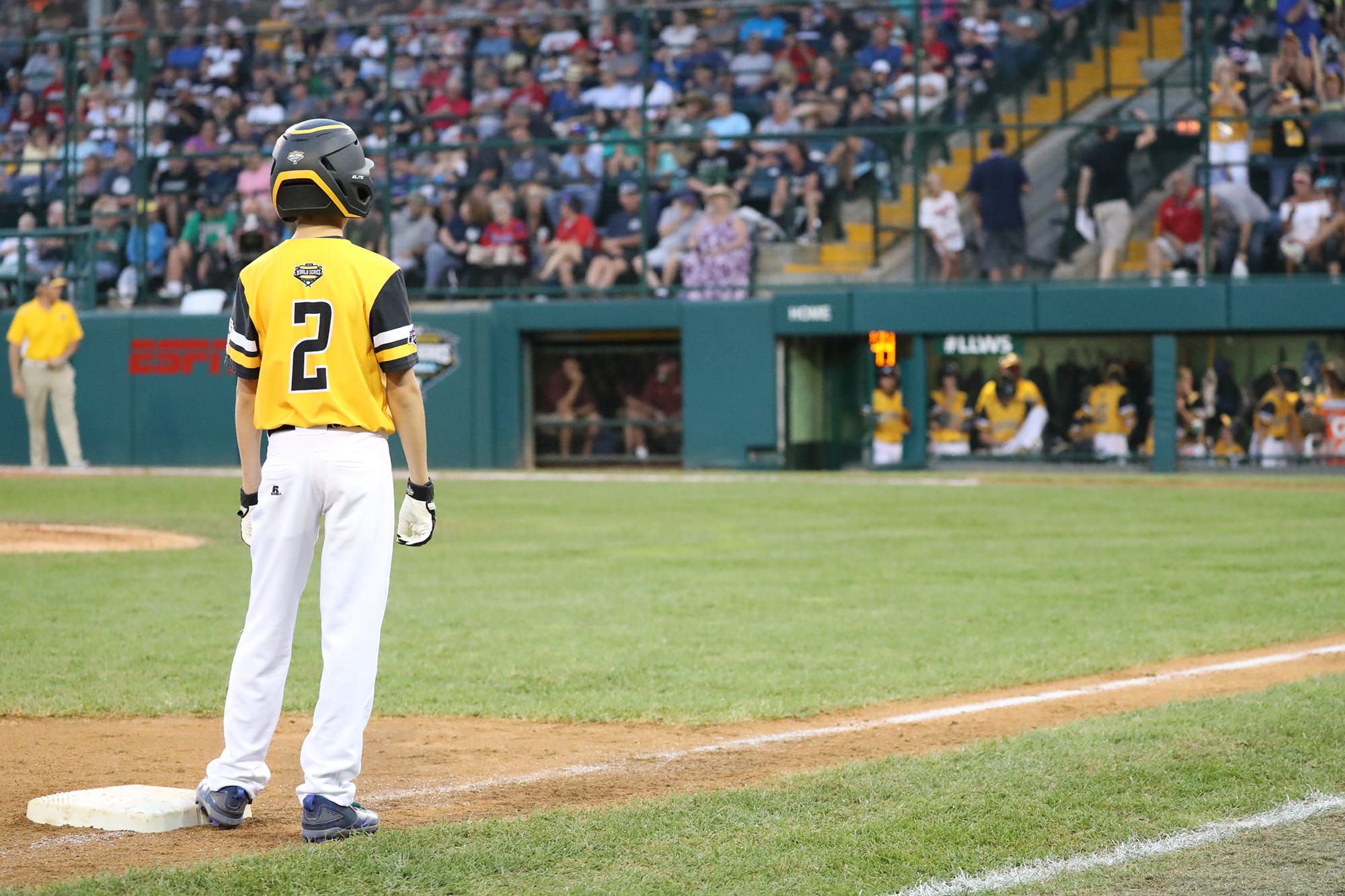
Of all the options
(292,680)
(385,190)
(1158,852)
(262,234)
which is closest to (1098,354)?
(385,190)

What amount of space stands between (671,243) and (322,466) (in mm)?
19674

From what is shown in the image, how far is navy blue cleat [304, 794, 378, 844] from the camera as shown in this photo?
14.2ft

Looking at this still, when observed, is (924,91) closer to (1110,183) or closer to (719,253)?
(1110,183)

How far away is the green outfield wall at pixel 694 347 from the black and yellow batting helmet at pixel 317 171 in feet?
59.4

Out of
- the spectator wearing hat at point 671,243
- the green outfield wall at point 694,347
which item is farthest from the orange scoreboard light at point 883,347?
the spectator wearing hat at point 671,243

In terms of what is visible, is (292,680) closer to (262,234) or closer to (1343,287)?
(1343,287)

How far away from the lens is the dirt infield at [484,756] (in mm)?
4457

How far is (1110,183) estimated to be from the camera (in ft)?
72.9

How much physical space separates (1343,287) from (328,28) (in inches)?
647

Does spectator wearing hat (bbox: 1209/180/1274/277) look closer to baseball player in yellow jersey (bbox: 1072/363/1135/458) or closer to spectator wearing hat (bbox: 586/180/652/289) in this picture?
baseball player in yellow jersey (bbox: 1072/363/1135/458)

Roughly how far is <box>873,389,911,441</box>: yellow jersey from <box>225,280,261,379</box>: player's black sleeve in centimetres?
1872

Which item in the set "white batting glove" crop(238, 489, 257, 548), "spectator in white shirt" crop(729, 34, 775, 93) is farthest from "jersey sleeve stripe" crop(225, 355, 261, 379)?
"spectator in white shirt" crop(729, 34, 775, 93)

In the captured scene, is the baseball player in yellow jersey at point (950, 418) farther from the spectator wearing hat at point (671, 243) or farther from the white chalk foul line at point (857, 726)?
the white chalk foul line at point (857, 726)

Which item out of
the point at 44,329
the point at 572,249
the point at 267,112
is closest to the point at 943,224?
the point at 572,249
